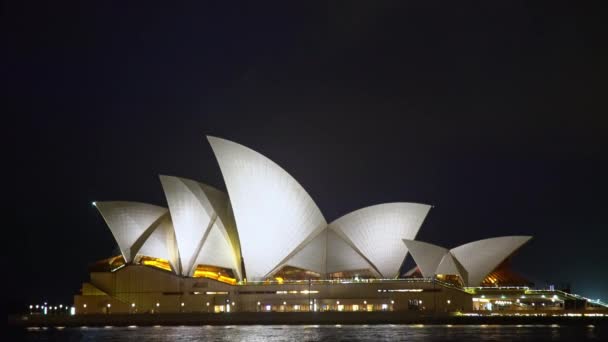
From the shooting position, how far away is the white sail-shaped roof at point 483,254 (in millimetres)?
69625

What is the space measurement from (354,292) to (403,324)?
26.0 feet

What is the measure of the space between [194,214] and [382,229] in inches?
636

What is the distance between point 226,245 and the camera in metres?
70.4

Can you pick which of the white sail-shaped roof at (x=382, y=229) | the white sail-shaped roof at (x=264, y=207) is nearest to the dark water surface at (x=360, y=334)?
the white sail-shaped roof at (x=264, y=207)

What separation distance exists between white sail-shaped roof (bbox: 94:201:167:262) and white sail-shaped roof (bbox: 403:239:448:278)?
2220 centimetres

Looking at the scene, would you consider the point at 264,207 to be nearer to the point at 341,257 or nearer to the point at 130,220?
the point at 341,257

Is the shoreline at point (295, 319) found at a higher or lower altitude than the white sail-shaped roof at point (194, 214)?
lower

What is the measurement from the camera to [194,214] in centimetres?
6819

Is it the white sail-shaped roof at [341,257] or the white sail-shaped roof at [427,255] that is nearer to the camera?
the white sail-shaped roof at [427,255]

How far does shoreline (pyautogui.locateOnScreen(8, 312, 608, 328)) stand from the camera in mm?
63844

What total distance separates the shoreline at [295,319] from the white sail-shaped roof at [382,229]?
256 inches

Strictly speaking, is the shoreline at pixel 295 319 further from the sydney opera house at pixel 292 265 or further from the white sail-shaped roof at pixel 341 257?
the white sail-shaped roof at pixel 341 257

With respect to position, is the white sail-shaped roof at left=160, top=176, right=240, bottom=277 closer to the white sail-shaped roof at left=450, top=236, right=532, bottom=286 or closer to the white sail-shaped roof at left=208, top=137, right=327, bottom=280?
the white sail-shaped roof at left=208, top=137, right=327, bottom=280

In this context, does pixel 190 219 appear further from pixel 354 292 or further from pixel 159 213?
pixel 354 292
